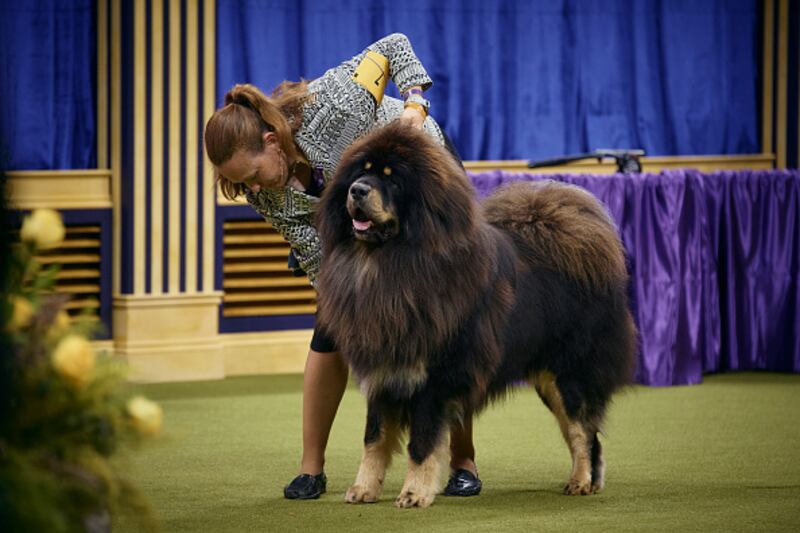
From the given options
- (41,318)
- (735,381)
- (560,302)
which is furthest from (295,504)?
(735,381)

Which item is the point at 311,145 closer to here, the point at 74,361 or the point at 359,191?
the point at 359,191

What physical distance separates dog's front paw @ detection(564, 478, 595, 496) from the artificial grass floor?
0.04m

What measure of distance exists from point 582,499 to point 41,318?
7.17 feet

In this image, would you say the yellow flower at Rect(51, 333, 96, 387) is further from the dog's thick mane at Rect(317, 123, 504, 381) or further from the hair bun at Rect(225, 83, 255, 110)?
the hair bun at Rect(225, 83, 255, 110)

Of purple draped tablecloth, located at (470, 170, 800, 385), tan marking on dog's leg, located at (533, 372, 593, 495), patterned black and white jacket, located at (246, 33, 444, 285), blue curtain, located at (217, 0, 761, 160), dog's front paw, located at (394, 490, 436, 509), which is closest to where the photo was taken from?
dog's front paw, located at (394, 490, 436, 509)

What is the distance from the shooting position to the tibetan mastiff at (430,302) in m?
3.29

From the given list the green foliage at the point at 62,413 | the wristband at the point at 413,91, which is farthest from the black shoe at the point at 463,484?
the green foliage at the point at 62,413

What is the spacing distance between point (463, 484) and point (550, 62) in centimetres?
433

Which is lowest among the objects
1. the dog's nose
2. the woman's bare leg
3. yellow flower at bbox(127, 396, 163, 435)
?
the woman's bare leg

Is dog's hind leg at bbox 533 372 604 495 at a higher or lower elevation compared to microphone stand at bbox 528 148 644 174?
lower

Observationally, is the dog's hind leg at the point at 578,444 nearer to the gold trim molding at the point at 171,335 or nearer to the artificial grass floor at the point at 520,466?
the artificial grass floor at the point at 520,466

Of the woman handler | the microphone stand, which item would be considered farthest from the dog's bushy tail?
the microphone stand

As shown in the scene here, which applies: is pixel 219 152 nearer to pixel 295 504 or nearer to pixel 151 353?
pixel 295 504

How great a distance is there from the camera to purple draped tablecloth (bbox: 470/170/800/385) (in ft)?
20.0
